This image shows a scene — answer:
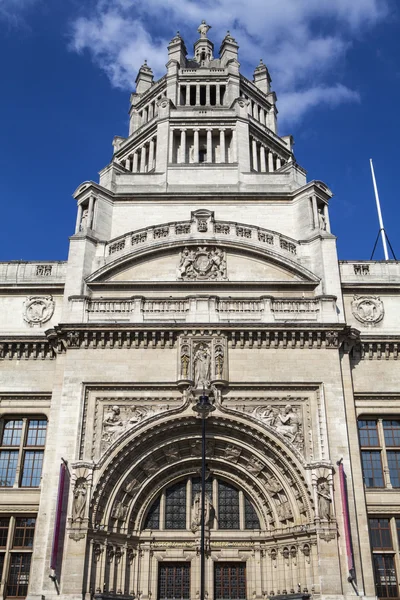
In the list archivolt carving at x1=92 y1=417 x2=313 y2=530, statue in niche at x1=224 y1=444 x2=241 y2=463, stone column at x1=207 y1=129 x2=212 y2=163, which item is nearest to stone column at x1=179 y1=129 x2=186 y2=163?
stone column at x1=207 y1=129 x2=212 y2=163

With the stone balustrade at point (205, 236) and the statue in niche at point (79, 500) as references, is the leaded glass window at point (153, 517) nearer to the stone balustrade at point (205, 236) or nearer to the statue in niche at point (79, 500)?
the statue in niche at point (79, 500)

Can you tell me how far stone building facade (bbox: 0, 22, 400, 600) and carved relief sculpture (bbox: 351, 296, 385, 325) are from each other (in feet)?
0.33

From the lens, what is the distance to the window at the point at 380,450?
25.2 metres

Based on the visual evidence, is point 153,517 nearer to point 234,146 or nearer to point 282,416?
point 282,416

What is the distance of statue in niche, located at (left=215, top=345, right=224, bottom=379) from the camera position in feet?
83.6

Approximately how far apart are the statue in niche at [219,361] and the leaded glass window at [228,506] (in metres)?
4.74

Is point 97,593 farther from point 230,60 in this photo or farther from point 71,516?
point 230,60

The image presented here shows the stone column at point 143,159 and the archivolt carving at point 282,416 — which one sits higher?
the stone column at point 143,159

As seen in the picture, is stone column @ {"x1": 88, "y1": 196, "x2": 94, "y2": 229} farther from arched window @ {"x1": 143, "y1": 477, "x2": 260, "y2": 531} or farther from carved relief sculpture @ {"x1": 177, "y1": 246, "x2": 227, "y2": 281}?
arched window @ {"x1": 143, "y1": 477, "x2": 260, "y2": 531}

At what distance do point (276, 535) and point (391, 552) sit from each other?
4.50 m

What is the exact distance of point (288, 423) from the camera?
24781 millimetres

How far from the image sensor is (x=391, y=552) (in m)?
23.8

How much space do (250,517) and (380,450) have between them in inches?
242

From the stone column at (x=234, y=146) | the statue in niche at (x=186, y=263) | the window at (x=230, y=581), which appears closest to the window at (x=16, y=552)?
the window at (x=230, y=581)
